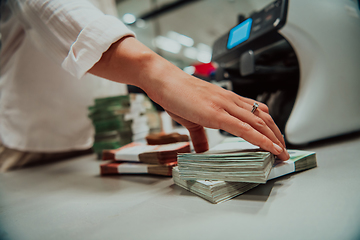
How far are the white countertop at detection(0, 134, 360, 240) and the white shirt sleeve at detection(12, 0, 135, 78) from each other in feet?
0.97

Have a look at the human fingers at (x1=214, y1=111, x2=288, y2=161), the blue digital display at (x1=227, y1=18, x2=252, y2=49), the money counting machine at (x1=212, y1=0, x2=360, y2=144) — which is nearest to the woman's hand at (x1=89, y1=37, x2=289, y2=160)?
the human fingers at (x1=214, y1=111, x2=288, y2=161)

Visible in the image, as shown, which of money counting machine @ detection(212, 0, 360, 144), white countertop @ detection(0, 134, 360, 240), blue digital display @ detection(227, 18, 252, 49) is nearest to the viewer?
white countertop @ detection(0, 134, 360, 240)

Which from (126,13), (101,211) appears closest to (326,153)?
(101,211)

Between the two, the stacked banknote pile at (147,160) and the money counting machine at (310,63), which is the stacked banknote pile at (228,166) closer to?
the stacked banknote pile at (147,160)

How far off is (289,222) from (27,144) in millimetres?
1024

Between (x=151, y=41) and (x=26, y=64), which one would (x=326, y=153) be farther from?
(x=151, y=41)

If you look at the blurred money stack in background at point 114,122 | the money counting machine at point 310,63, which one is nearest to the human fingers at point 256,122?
the money counting machine at point 310,63

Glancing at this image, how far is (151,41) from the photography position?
20.2 feet

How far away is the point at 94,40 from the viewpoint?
1.46ft

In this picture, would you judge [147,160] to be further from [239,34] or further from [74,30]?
[239,34]

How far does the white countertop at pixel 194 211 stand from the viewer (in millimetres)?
242

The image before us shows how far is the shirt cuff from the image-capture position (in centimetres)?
44

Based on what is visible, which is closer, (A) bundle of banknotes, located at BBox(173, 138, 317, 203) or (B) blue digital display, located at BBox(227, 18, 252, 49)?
(A) bundle of banknotes, located at BBox(173, 138, 317, 203)

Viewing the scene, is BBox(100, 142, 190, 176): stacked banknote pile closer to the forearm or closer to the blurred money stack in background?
the forearm
